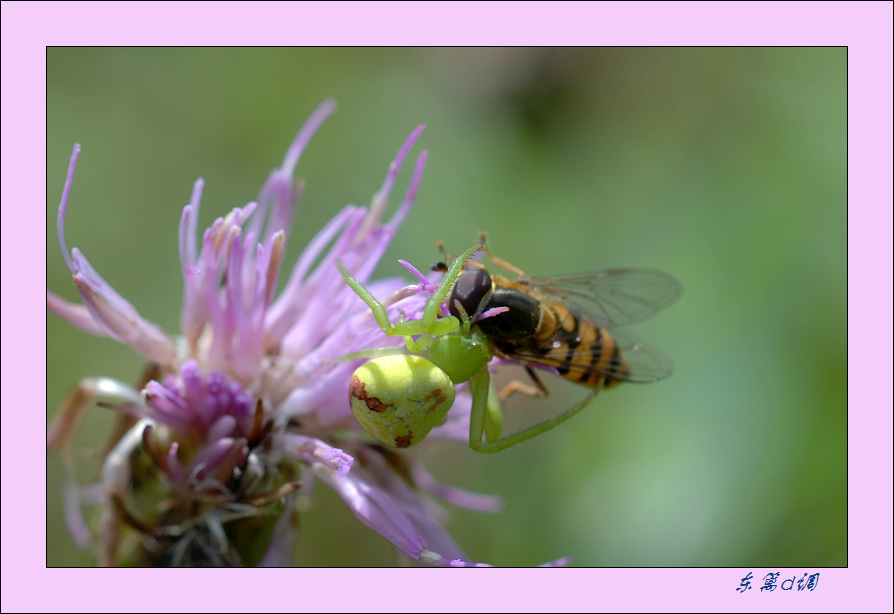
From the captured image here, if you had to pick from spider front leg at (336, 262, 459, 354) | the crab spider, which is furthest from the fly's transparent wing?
spider front leg at (336, 262, 459, 354)

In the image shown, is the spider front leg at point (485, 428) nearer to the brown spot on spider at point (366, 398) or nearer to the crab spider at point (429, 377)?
the crab spider at point (429, 377)

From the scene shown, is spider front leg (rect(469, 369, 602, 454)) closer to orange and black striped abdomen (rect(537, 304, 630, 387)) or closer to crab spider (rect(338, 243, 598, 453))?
crab spider (rect(338, 243, 598, 453))

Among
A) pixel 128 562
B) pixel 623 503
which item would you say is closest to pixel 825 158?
pixel 623 503
